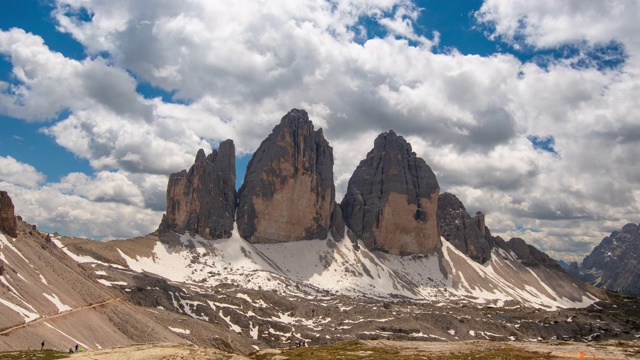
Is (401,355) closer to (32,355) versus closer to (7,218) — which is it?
(32,355)

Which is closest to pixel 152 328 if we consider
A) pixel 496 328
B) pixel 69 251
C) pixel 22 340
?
pixel 22 340

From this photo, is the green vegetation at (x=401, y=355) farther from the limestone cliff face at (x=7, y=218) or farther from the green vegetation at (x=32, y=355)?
the limestone cliff face at (x=7, y=218)

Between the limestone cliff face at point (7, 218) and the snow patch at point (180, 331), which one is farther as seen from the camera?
the snow patch at point (180, 331)

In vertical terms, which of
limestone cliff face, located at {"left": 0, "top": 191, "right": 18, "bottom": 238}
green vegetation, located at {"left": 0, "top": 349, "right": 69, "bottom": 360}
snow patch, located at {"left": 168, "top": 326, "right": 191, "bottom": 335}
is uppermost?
limestone cliff face, located at {"left": 0, "top": 191, "right": 18, "bottom": 238}

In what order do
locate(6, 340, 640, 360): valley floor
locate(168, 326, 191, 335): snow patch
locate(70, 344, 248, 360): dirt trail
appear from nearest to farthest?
locate(70, 344, 248, 360): dirt trail → locate(6, 340, 640, 360): valley floor → locate(168, 326, 191, 335): snow patch

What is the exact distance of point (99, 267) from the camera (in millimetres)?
139875

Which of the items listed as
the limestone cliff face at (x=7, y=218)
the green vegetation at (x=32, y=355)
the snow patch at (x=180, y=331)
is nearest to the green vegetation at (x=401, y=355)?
the green vegetation at (x=32, y=355)

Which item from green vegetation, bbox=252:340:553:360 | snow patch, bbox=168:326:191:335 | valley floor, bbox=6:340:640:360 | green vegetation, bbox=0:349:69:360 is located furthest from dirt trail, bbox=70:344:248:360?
snow patch, bbox=168:326:191:335

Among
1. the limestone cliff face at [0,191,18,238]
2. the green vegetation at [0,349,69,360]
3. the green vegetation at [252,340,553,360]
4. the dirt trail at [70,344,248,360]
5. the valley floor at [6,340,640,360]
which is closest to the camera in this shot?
the green vegetation at [0,349,69,360]

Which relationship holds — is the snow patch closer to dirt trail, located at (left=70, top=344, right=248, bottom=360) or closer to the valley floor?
the valley floor

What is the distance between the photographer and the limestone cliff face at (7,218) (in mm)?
91562

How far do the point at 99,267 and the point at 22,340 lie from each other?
8130 cm

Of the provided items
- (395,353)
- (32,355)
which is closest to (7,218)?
(32,355)

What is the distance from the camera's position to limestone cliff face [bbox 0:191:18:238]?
91562 mm
